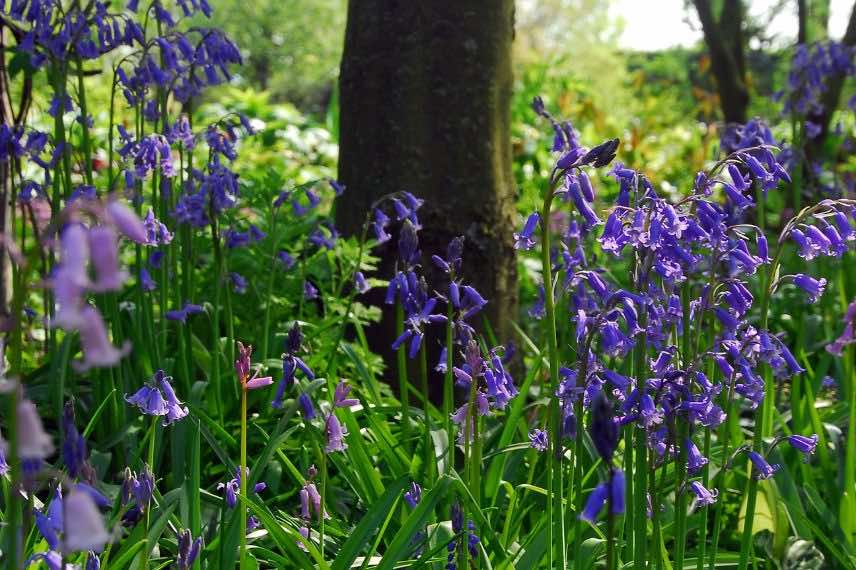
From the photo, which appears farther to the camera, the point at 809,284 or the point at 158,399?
the point at 809,284

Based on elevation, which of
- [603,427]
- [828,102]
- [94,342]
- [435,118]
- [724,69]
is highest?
[724,69]

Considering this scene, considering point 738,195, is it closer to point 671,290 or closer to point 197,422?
point 671,290

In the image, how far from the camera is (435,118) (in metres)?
4.02

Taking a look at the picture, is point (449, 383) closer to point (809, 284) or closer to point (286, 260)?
point (809, 284)

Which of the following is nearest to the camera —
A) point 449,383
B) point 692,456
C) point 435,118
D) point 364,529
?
point 692,456

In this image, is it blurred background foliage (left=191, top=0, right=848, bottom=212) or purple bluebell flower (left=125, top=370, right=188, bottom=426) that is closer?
purple bluebell flower (left=125, top=370, right=188, bottom=426)

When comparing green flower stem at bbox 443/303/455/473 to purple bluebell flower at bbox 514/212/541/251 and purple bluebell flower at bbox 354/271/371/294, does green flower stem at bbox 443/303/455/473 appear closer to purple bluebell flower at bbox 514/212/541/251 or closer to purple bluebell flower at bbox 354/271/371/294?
purple bluebell flower at bbox 514/212/541/251

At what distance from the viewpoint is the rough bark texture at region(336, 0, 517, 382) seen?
13.1 ft

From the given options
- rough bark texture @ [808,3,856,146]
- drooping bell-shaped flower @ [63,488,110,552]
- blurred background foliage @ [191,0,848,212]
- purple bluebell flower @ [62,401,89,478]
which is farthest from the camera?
blurred background foliage @ [191,0,848,212]

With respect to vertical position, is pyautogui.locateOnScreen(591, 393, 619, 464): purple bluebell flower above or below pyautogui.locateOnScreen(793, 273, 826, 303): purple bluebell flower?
below

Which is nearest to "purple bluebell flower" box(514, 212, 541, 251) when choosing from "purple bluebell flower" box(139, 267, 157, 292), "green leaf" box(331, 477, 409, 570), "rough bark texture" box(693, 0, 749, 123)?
"green leaf" box(331, 477, 409, 570)

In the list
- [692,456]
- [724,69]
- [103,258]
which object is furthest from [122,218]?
[724,69]

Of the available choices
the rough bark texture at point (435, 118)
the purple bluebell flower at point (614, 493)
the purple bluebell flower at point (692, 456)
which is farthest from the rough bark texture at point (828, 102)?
the purple bluebell flower at point (614, 493)

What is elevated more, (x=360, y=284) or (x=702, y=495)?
(x=360, y=284)
